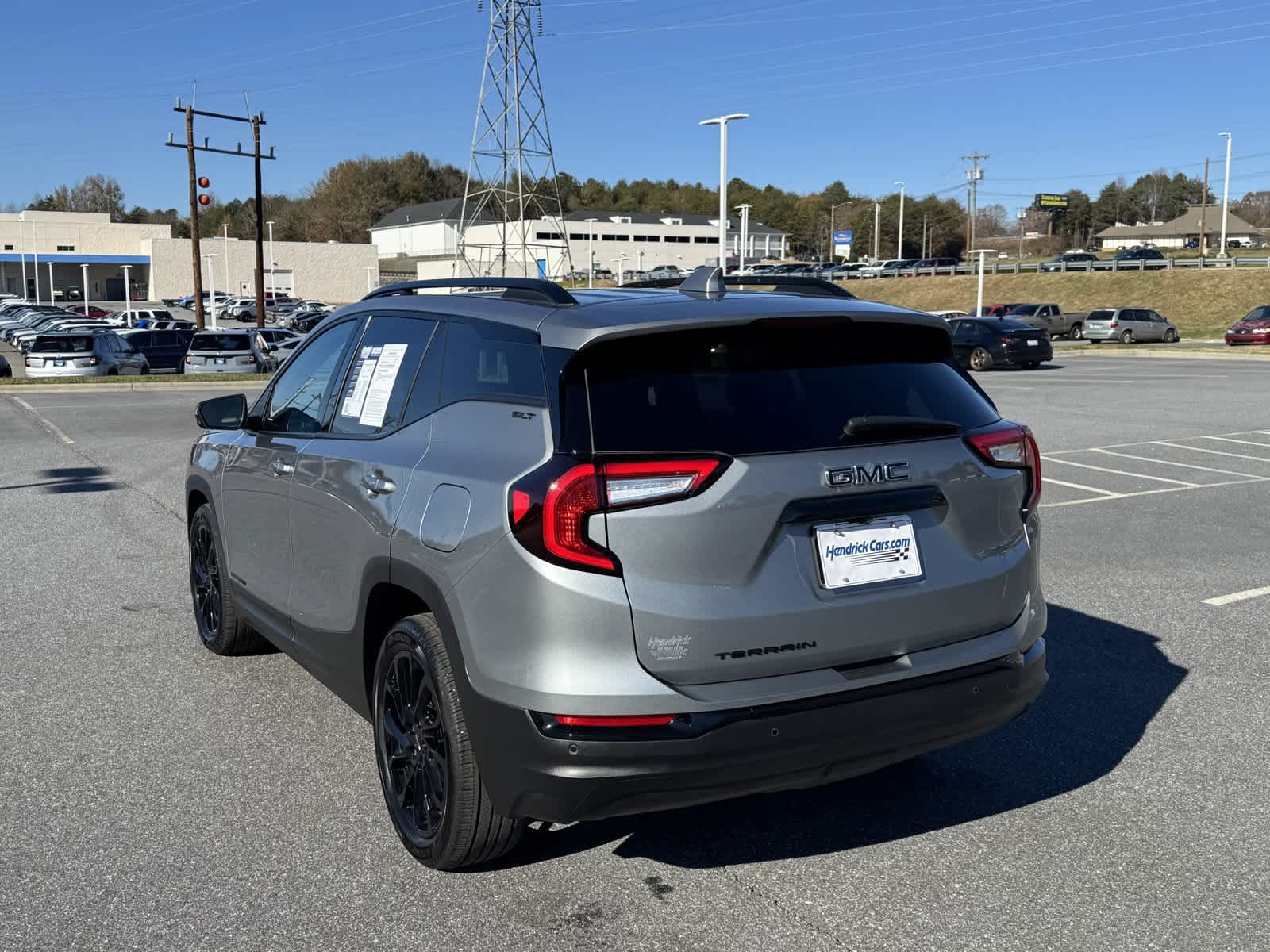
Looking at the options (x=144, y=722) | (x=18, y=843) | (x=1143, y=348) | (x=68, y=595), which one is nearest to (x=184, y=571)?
(x=68, y=595)

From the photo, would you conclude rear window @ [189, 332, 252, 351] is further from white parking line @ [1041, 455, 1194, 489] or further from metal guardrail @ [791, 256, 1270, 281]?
metal guardrail @ [791, 256, 1270, 281]

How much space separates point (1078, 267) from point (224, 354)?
60.4 meters

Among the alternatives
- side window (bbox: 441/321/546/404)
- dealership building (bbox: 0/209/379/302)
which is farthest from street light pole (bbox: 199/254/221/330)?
side window (bbox: 441/321/546/404)

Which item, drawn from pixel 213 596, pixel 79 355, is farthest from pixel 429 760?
pixel 79 355

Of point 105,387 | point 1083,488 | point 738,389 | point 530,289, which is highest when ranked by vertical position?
point 530,289

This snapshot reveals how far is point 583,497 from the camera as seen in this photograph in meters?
3.06

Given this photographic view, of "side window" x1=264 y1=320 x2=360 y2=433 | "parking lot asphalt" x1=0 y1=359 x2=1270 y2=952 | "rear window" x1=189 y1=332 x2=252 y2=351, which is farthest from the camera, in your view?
"rear window" x1=189 y1=332 x2=252 y2=351

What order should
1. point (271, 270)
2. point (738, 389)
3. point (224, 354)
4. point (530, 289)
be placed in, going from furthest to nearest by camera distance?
point (271, 270)
point (224, 354)
point (530, 289)
point (738, 389)

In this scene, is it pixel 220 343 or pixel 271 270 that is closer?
pixel 220 343

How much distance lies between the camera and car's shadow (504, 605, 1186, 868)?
3.84 meters

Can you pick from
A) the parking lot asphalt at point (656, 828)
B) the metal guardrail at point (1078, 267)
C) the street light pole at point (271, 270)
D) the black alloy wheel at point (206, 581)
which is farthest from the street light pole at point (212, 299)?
the parking lot asphalt at point (656, 828)

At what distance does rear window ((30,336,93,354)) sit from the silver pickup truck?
111 feet

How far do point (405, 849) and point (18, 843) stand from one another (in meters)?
1.29

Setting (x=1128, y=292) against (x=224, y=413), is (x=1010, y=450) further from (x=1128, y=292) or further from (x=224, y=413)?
(x=1128, y=292)
